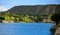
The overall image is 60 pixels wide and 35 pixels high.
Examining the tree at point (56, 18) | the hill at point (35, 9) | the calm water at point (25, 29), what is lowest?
the calm water at point (25, 29)

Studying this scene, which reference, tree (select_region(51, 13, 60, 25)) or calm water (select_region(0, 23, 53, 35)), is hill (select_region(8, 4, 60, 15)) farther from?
calm water (select_region(0, 23, 53, 35))

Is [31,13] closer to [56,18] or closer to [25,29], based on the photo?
[25,29]

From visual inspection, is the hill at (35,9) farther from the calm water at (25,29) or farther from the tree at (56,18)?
the calm water at (25,29)

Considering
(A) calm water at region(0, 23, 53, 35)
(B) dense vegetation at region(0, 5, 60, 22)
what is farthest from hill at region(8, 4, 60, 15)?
(A) calm water at region(0, 23, 53, 35)

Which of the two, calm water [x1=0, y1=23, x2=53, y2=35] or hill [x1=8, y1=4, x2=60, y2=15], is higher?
hill [x1=8, y1=4, x2=60, y2=15]

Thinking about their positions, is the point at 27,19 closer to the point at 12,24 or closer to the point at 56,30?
the point at 12,24

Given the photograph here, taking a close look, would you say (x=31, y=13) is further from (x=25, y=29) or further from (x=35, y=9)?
(x=25, y=29)

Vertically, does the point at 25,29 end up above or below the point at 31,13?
below

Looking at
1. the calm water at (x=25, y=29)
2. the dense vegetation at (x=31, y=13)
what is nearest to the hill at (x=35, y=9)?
the dense vegetation at (x=31, y=13)

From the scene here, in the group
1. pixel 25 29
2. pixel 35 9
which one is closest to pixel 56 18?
pixel 35 9

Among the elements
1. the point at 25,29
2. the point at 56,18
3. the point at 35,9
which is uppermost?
the point at 35,9
